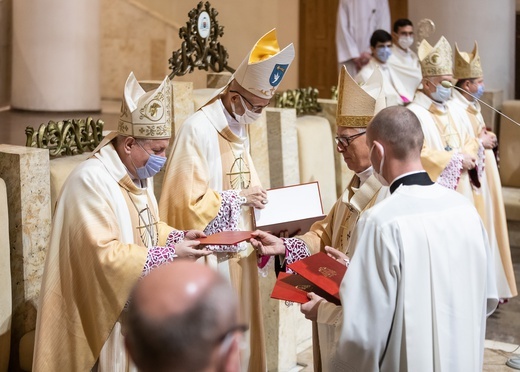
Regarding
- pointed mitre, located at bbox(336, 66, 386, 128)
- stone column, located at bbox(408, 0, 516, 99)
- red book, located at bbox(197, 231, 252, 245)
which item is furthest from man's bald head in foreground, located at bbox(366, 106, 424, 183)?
stone column, located at bbox(408, 0, 516, 99)

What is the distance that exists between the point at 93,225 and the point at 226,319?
6.32 feet

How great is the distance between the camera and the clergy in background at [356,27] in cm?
958

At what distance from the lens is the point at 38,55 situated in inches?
328

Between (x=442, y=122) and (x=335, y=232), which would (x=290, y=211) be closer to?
(x=335, y=232)

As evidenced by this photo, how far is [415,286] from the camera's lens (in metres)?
2.87

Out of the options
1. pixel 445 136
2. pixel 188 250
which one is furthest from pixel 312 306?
pixel 445 136

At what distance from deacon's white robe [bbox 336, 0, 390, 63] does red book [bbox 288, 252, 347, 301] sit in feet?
21.6

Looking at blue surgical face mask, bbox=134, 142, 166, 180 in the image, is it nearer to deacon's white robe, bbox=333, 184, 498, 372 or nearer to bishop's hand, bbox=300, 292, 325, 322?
bishop's hand, bbox=300, 292, 325, 322

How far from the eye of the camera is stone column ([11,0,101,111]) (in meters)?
8.27

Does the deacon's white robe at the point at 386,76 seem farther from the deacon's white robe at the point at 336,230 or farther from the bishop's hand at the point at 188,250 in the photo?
the bishop's hand at the point at 188,250

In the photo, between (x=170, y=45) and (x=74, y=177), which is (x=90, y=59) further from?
(x=74, y=177)

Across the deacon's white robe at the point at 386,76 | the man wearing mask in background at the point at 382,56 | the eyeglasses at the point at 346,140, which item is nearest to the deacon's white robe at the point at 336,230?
Answer: the eyeglasses at the point at 346,140

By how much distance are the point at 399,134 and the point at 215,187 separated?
59.1 inches

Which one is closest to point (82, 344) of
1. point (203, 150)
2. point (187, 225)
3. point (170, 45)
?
point (187, 225)
